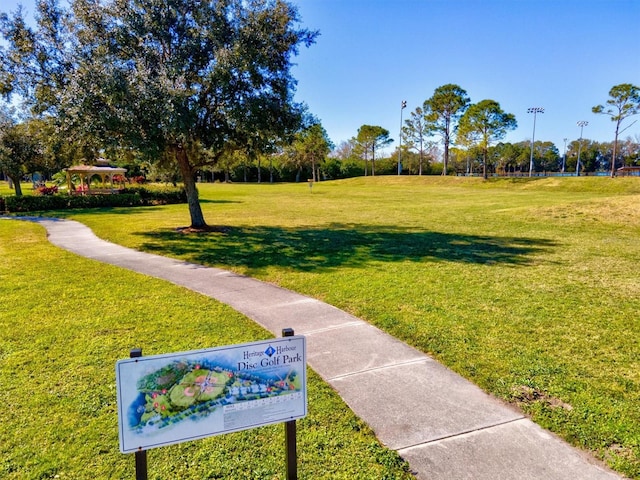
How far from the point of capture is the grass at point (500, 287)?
12.5ft

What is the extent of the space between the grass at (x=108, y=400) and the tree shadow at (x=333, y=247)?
3.22 metres

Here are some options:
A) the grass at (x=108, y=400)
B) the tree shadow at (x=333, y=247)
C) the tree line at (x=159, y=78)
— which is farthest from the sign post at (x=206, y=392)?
the tree line at (x=159, y=78)

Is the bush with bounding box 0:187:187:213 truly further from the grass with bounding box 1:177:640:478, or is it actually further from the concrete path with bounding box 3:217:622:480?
the concrete path with bounding box 3:217:622:480

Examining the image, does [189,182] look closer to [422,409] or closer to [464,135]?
[422,409]

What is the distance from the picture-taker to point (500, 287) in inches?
286

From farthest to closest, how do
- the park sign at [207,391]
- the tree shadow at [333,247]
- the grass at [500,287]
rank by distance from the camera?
1. the tree shadow at [333,247]
2. the grass at [500,287]
3. the park sign at [207,391]

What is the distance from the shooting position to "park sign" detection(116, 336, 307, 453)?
2.11 m

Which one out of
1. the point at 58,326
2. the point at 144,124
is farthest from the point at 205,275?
the point at 144,124

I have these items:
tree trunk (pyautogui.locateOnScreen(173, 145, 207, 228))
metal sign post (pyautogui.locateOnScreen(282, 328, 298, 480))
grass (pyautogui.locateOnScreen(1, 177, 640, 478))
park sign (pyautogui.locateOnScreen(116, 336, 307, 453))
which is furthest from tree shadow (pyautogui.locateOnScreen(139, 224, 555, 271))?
park sign (pyautogui.locateOnScreen(116, 336, 307, 453))

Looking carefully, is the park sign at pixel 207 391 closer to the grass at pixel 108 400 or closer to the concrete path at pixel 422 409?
the grass at pixel 108 400

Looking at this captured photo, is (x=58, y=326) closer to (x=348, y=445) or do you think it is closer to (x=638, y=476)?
(x=348, y=445)

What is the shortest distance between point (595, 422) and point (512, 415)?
62cm

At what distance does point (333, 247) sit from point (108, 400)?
26.5ft

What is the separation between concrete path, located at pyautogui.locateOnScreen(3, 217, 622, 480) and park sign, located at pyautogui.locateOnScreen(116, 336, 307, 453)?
1.24 m
